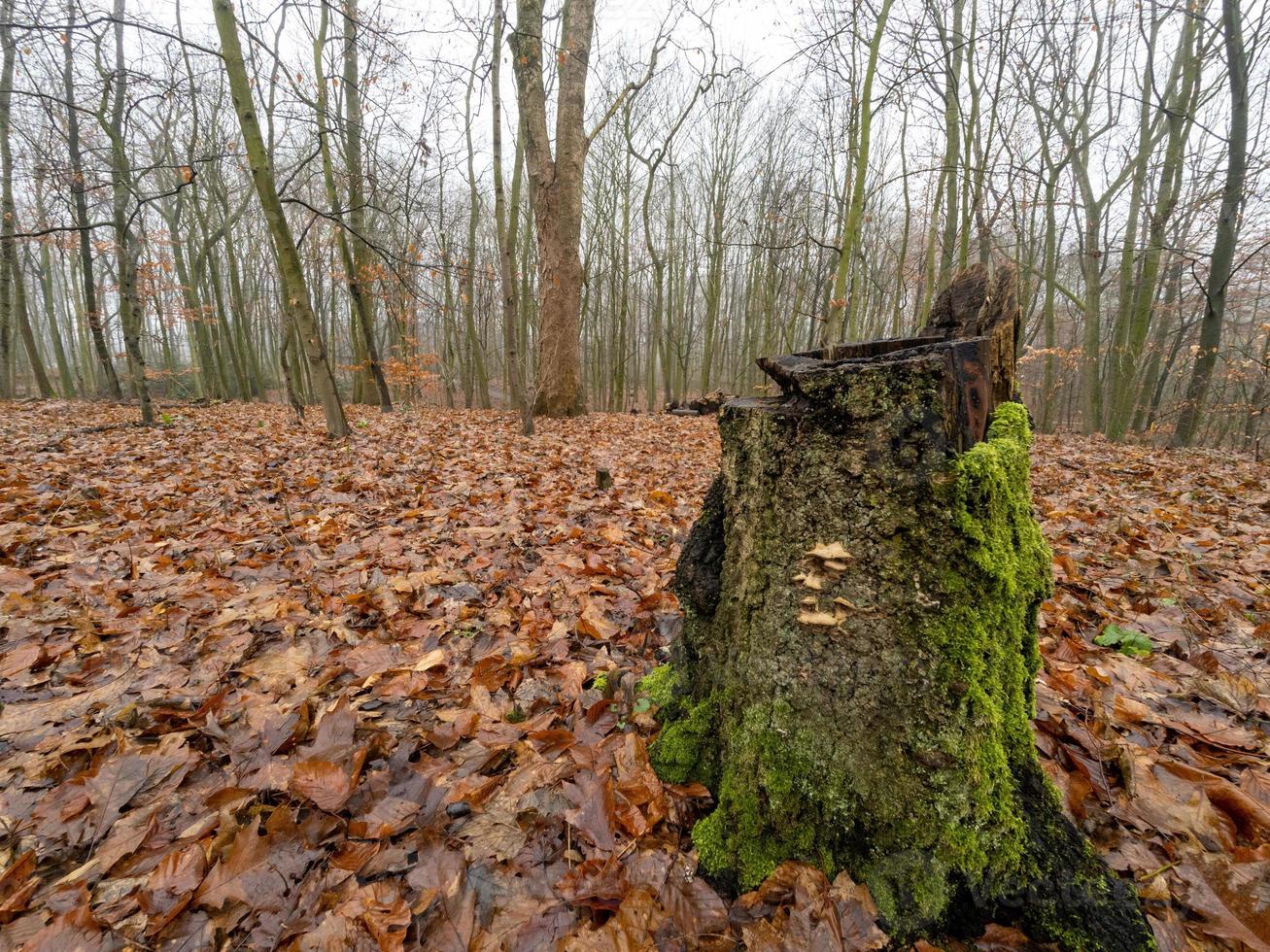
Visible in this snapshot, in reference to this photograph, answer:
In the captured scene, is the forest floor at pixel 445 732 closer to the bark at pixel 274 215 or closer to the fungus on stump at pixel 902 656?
the fungus on stump at pixel 902 656

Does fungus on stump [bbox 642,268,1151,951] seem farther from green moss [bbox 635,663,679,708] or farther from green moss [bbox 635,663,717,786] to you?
green moss [bbox 635,663,679,708]

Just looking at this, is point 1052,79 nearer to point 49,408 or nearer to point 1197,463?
point 1197,463

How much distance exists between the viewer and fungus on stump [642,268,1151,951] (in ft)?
3.58

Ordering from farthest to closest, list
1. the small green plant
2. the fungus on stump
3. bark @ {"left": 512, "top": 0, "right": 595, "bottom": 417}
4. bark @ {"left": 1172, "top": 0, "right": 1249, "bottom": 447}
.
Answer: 1. bark @ {"left": 512, "top": 0, "right": 595, "bottom": 417}
2. bark @ {"left": 1172, "top": 0, "right": 1249, "bottom": 447}
3. the small green plant
4. the fungus on stump

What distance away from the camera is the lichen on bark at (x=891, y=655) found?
1.09m

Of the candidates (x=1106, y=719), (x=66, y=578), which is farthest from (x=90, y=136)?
(x=1106, y=719)

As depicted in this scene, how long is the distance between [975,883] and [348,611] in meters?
2.79

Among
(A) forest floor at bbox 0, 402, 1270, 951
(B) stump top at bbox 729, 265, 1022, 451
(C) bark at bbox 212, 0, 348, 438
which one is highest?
(C) bark at bbox 212, 0, 348, 438

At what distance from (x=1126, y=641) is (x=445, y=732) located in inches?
117

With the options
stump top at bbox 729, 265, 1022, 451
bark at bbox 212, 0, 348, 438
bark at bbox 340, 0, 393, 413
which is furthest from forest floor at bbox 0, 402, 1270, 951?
bark at bbox 340, 0, 393, 413

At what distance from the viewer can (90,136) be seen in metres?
12.8

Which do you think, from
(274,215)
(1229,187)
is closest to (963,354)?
(274,215)

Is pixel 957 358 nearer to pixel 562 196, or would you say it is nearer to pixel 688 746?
pixel 688 746

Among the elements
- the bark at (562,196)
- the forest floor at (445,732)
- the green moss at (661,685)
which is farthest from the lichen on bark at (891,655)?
the bark at (562,196)
